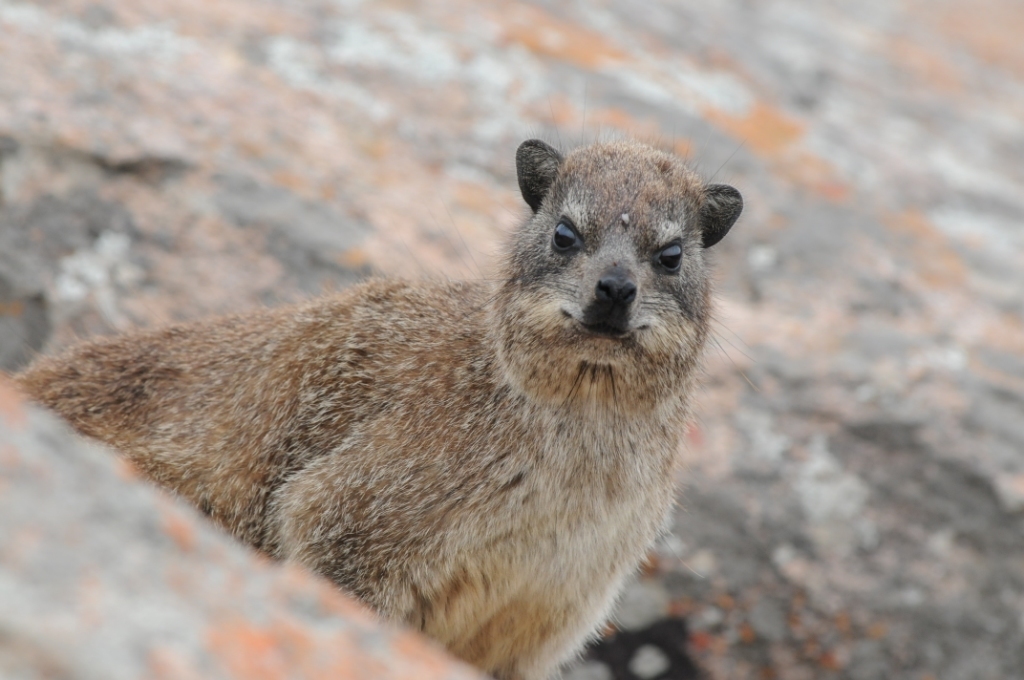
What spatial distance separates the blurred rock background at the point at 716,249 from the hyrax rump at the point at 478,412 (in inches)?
51.9

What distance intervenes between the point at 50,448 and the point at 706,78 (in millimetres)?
8705

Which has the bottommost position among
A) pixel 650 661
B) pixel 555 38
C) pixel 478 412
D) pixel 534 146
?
pixel 650 661

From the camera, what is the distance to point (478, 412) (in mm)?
5344

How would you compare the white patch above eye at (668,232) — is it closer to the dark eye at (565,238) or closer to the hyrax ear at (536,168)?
the dark eye at (565,238)

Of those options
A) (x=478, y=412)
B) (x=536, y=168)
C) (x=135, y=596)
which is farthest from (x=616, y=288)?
(x=135, y=596)

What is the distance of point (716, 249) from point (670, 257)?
155cm

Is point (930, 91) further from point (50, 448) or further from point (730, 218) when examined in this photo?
point (50, 448)

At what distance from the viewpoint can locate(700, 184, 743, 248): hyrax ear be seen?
228 inches

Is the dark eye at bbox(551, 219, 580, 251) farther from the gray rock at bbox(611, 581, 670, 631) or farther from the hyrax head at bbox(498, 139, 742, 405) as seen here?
the gray rock at bbox(611, 581, 670, 631)

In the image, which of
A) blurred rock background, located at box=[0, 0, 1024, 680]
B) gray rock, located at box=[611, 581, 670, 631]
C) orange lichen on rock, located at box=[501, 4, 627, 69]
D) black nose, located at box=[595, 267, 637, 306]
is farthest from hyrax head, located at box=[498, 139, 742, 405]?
orange lichen on rock, located at box=[501, 4, 627, 69]

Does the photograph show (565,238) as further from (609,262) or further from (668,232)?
(668,232)

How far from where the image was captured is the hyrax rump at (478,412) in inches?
199

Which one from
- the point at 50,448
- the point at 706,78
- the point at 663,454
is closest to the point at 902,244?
the point at 706,78

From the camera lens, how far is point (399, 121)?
8.73 meters
